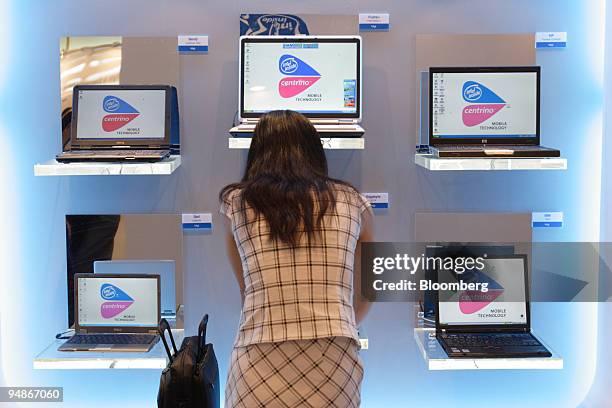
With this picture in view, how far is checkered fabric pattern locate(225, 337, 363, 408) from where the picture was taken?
2105 mm

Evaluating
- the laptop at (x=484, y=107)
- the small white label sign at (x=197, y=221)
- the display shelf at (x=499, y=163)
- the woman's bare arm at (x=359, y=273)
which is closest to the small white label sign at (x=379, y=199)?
the woman's bare arm at (x=359, y=273)

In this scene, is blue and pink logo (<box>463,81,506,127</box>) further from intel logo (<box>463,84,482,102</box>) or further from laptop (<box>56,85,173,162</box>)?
laptop (<box>56,85,173,162</box>)

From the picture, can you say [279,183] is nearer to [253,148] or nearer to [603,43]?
[253,148]

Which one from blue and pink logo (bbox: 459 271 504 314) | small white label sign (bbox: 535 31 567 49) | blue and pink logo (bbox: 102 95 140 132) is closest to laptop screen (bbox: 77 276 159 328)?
blue and pink logo (bbox: 102 95 140 132)

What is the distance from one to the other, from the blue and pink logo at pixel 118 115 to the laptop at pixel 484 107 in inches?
46.3

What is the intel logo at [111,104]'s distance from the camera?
3016mm

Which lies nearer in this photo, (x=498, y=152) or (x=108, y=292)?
(x=498, y=152)

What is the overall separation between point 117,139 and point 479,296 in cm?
156

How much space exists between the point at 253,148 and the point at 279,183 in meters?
0.19

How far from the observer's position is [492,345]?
2.88m

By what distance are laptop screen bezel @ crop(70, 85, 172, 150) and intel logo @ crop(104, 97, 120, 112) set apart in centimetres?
4

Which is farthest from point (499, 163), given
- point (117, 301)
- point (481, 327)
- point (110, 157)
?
point (117, 301)

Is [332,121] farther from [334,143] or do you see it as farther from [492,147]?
[492,147]

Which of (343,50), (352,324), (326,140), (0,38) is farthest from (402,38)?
(0,38)
